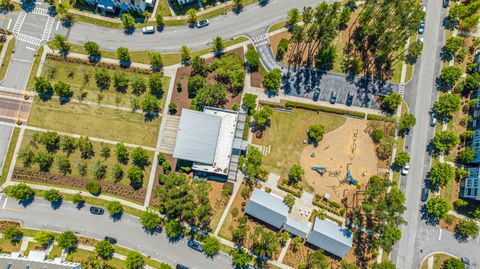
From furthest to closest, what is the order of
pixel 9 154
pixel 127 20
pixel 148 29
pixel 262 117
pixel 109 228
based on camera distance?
pixel 148 29 → pixel 127 20 → pixel 9 154 → pixel 262 117 → pixel 109 228

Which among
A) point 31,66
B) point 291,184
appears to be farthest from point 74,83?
point 291,184

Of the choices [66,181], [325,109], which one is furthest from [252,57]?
[66,181]

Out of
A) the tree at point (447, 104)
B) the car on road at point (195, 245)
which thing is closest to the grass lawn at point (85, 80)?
the car on road at point (195, 245)

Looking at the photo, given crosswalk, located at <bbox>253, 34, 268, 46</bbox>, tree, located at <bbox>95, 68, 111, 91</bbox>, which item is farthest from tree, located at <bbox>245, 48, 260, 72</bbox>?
tree, located at <bbox>95, 68, 111, 91</bbox>

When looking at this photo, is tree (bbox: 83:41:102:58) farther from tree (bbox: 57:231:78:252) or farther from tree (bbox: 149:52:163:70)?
tree (bbox: 57:231:78:252)

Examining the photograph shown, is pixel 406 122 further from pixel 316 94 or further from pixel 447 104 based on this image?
pixel 316 94

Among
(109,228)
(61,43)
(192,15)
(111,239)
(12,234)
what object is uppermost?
(192,15)
